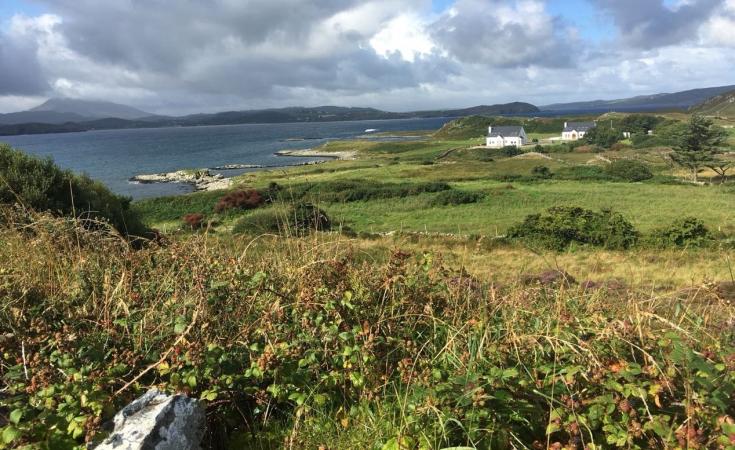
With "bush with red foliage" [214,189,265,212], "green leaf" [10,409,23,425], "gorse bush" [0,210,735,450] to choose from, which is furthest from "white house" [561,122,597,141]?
"green leaf" [10,409,23,425]

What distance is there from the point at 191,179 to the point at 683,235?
A: 74.8 m

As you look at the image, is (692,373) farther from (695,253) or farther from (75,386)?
(695,253)

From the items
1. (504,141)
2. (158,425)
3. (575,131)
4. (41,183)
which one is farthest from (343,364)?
(575,131)

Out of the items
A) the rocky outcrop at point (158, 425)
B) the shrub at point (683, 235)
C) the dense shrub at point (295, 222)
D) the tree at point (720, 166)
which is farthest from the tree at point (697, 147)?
the rocky outcrop at point (158, 425)

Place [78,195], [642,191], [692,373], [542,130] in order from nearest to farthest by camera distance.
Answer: [692,373] → [78,195] → [642,191] → [542,130]

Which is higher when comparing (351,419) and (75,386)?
(75,386)

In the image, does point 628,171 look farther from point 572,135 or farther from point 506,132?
point 572,135

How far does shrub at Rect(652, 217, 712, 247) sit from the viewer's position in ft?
89.8

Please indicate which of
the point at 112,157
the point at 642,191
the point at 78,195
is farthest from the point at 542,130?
the point at 78,195

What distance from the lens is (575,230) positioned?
29.8 meters

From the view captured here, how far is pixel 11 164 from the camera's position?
1419cm

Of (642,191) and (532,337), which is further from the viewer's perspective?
(642,191)

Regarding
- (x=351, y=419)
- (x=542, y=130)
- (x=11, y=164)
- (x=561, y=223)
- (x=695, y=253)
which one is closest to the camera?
(x=351, y=419)

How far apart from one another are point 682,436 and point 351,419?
59.7 inches
